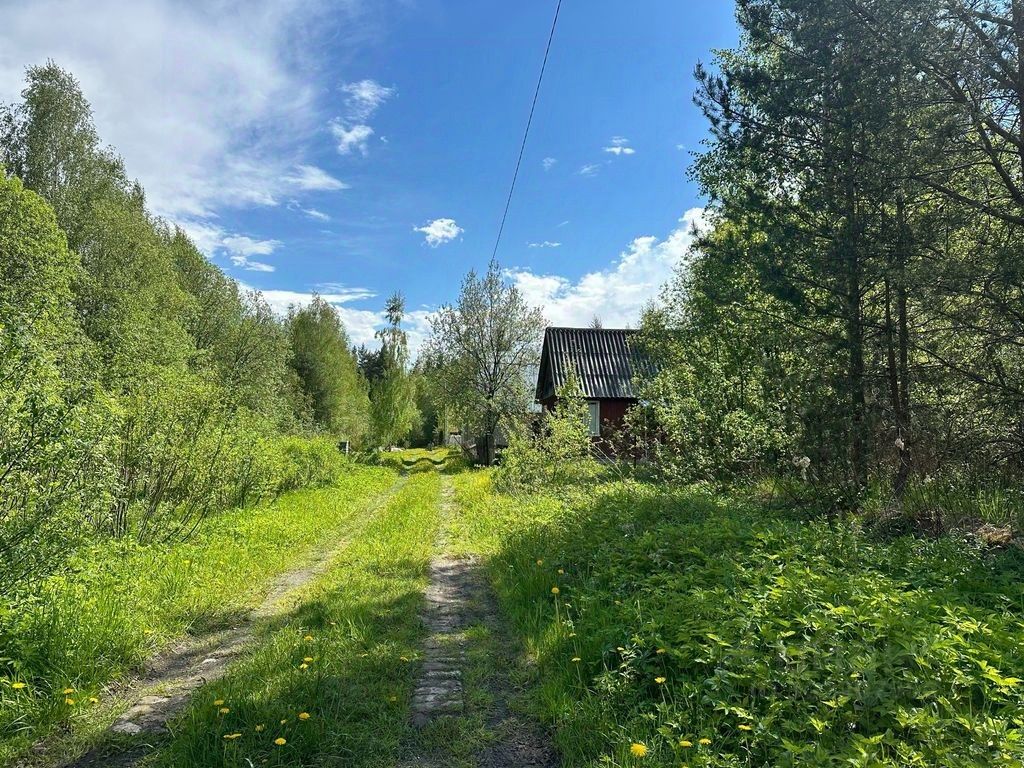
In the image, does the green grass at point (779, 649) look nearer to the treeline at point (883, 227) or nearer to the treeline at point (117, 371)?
the treeline at point (883, 227)

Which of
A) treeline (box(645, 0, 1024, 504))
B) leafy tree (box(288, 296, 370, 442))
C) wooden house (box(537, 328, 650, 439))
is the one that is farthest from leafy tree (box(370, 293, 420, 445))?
treeline (box(645, 0, 1024, 504))

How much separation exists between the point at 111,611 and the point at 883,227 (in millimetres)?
8961

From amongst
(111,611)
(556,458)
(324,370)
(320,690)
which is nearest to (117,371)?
(556,458)

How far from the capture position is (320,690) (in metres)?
3.75

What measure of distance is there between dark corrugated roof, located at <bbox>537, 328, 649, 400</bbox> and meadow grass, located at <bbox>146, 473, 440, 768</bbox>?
1940 cm

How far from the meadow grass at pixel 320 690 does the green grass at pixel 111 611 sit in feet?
2.65

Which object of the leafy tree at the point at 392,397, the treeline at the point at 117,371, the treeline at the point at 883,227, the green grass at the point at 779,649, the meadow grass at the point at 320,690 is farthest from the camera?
the leafy tree at the point at 392,397

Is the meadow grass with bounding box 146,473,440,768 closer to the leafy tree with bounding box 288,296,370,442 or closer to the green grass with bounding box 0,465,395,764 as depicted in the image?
the green grass with bounding box 0,465,395,764

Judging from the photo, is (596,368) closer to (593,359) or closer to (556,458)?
(593,359)

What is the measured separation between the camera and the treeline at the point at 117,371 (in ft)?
15.0

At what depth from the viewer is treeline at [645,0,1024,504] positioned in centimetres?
621

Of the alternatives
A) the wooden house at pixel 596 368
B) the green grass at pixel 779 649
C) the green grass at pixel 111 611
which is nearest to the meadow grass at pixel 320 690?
the green grass at pixel 111 611

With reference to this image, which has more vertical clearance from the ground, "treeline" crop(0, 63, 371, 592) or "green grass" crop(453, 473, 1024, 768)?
"treeline" crop(0, 63, 371, 592)

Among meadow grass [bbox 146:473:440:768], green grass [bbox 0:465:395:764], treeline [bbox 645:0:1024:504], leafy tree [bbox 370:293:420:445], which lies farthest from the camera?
leafy tree [bbox 370:293:420:445]
